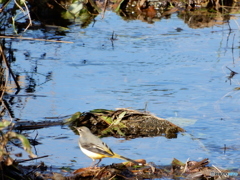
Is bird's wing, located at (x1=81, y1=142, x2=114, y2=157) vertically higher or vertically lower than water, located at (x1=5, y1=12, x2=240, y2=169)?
higher

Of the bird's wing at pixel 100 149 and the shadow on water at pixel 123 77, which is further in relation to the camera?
the shadow on water at pixel 123 77

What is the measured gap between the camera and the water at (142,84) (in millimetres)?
5676

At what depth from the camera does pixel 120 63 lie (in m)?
8.69

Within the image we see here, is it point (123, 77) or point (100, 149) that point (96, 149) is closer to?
point (100, 149)

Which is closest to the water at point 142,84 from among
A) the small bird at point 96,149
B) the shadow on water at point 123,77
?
the shadow on water at point 123,77

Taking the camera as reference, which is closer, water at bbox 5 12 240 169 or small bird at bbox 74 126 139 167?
small bird at bbox 74 126 139 167

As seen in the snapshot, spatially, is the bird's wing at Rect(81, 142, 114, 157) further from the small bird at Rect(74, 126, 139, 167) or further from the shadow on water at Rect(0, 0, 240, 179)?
the shadow on water at Rect(0, 0, 240, 179)

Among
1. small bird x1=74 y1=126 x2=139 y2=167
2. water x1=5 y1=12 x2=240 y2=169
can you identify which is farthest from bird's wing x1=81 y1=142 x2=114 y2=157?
water x1=5 y1=12 x2=240 y2=169

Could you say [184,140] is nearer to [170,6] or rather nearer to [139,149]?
[139,149]

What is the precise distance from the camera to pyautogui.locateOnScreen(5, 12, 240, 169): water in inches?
223

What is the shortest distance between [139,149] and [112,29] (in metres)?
5.56

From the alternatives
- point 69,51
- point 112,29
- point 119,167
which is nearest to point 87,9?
point 112,29

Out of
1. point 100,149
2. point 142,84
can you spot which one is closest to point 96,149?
point 100,149

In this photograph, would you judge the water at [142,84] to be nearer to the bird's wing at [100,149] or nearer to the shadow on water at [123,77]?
the shadow on water at [123,77]
